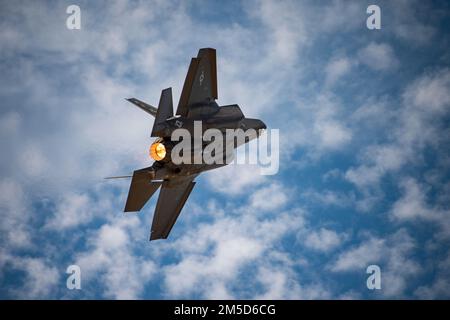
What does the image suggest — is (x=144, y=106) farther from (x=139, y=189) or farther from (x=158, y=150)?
(x=139, y=189)

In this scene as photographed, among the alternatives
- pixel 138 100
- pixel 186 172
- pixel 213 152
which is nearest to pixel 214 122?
pixel 213 152

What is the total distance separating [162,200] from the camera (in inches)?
962

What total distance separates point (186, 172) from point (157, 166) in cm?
189

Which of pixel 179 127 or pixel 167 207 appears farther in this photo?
pixel 167 207

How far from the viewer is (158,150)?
22.2m

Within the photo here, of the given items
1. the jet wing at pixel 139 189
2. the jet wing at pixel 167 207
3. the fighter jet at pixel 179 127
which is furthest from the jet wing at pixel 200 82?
the jet wing at pixel 167 207

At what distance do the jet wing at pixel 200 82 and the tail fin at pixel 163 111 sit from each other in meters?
0.93

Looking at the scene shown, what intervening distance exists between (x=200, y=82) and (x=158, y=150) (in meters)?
4.90

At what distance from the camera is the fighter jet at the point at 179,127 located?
74.1 feet

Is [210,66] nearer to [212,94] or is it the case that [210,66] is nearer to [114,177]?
[212,94]

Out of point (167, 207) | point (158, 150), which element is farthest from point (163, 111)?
point (167, 207)

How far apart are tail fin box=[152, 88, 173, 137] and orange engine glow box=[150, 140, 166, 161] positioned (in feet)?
2.23

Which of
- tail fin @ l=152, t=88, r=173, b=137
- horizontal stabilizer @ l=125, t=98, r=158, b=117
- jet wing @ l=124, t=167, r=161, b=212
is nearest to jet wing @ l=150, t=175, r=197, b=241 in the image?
jet wing @ l=124, t=167, r=161, b=212

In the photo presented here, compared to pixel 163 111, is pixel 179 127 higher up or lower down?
lower down
